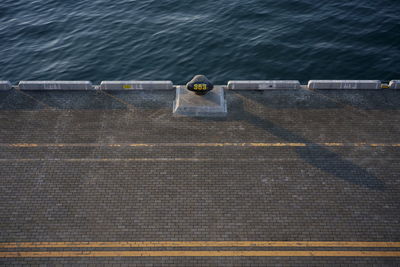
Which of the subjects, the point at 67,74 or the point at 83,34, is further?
the point at 83,34

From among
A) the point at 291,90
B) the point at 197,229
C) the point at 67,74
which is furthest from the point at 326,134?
the point at 67,74

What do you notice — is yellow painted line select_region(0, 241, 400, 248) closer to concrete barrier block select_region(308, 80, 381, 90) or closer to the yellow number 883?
the yellow number 883

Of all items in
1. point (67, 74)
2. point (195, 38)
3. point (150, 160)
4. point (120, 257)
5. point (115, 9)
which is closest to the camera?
point (120, 257)

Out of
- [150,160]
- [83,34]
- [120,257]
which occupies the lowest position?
[120,257]

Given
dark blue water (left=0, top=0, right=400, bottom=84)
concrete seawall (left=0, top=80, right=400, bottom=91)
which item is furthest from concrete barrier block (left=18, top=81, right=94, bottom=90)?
dark blue water (left=0, top=0, right=400, bottom=84)

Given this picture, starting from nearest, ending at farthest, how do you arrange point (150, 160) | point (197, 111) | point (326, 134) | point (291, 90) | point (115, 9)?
point (150, 160) → point (326, 134) → point (197, 111) → point (291, 90) → point (115, 9)

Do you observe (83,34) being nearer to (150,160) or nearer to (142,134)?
(142,134)

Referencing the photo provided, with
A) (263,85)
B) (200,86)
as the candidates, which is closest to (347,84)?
(263,85)

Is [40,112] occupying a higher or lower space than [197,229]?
higher

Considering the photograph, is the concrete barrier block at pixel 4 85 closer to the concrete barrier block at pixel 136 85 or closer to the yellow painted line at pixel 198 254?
the concrete barrier block at pixel 136 85
